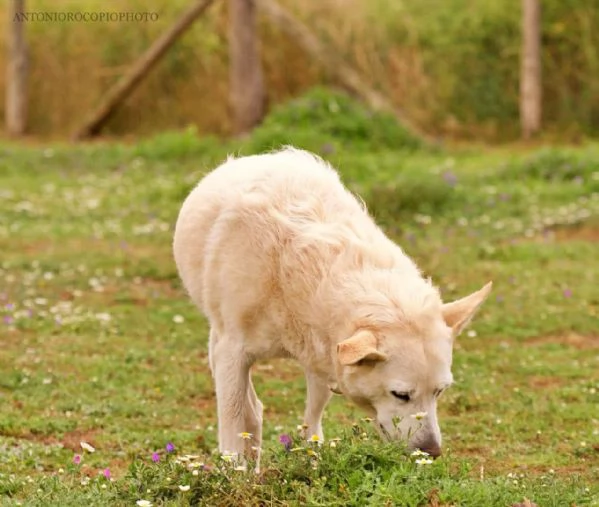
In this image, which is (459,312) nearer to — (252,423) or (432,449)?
(432,449)

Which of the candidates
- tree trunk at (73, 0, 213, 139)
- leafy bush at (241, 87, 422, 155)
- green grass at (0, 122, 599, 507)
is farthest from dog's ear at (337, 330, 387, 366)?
tree trunk at (73, 0, 213, 139)

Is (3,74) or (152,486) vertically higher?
(152,486)

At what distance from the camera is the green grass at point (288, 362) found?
5160 mm

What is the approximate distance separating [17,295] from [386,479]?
21.2 ft

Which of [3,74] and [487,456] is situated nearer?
[487,456]

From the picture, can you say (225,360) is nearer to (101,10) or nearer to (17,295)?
(17,295)

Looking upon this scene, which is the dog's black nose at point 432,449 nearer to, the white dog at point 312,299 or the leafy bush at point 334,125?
the white dog at point 312,299

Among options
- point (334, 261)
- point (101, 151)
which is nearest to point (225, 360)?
point (334, 261)

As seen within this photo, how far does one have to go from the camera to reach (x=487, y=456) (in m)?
6.91

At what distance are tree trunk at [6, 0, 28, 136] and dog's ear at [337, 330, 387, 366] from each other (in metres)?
17.7

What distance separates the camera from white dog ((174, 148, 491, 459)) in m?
5.30

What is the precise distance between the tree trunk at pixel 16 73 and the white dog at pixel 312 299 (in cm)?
1605

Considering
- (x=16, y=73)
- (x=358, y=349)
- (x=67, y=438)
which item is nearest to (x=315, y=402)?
(x=358, y=349)

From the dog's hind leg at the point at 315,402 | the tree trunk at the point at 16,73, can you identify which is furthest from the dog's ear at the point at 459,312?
the tree trunk at the point at 16,73
